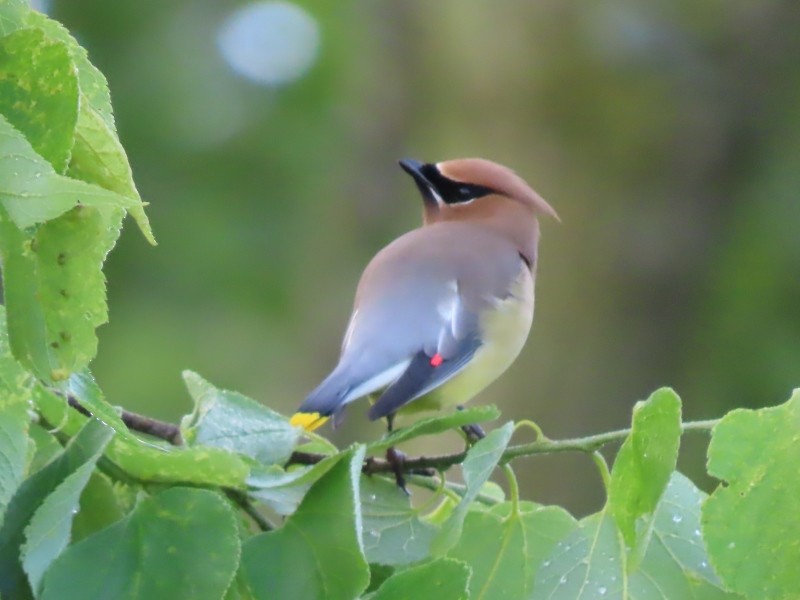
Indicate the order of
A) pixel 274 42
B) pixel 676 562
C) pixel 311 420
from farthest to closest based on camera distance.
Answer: pixel 274 42 < pixel 311 420 < pixel 676 562

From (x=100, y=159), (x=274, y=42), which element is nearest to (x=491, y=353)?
(x=100, y=159)

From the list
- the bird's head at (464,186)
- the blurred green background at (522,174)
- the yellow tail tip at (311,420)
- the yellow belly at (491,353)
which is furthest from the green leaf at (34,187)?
the blurred green background at (522,174)

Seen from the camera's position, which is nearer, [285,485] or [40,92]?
[40,92]

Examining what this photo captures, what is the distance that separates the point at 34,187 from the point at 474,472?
16.2 inches

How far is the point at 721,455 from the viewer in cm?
100

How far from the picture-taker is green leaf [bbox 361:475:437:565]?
3.59 feet

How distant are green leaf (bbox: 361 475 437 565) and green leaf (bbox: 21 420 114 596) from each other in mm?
278

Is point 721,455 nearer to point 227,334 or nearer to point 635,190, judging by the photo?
point 635,190

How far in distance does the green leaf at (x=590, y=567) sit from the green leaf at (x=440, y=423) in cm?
12

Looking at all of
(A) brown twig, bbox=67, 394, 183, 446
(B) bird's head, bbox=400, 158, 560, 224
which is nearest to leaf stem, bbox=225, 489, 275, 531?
(A) brown twig, bbox=67, 394, 183, 446

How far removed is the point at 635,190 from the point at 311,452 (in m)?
4.34

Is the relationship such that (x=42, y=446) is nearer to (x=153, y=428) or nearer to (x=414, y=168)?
(x=153, y=428)

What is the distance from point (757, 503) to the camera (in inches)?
38.8

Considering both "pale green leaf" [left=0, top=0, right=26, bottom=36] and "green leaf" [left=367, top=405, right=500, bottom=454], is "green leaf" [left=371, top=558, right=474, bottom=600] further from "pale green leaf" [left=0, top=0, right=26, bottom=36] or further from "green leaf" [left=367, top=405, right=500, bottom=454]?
"pale green leaf" [left=0, top=0, right=26, bottom=36]
